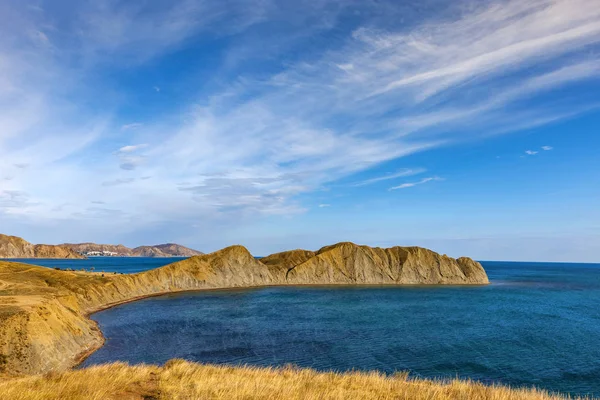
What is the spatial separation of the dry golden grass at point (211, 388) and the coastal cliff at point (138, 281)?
1673cm

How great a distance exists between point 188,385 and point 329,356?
2169 centimetres

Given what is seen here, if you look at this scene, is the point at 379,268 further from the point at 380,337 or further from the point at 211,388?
the point at 211,388

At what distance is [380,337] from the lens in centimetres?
4281

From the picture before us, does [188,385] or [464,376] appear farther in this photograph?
[464,376]

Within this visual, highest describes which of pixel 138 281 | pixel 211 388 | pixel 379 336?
pixel 211 388

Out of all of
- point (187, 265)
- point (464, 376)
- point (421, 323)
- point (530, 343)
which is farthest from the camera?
point (187, 265)

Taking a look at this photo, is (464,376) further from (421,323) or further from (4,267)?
(4,267)

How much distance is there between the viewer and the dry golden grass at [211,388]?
13.3 m

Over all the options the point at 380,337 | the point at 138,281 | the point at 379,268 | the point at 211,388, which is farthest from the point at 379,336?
the point at 379,268

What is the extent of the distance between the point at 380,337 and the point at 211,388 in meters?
32.4

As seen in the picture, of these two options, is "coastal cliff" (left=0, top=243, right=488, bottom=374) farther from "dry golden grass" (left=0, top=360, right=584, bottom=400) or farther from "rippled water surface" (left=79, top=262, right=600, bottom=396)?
"dry golden grass" (left=0, top=360, right=584, bottom=400)

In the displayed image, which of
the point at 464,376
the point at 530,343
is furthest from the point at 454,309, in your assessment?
the point at 464,376

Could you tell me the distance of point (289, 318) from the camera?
184ft

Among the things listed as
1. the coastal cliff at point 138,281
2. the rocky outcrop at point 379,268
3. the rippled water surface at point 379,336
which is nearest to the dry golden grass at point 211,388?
the rippled water surface at point 379,336
